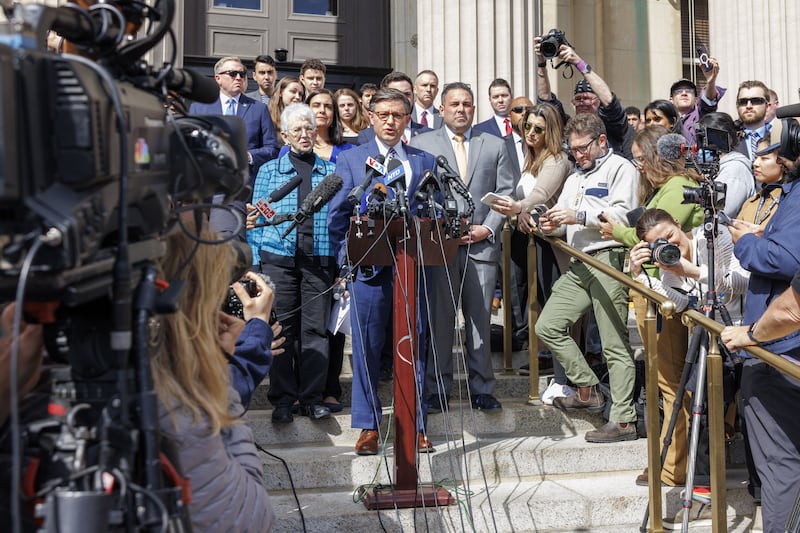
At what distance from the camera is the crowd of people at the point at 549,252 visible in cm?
479

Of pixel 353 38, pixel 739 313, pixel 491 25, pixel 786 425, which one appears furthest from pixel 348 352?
pixel 353 38

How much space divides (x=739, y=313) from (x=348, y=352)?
2578mm

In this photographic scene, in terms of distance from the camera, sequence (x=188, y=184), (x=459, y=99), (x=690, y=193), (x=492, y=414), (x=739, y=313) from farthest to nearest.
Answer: (x=459, y=99) → (x=492, y=414) → (x=739, y=313) → (x=690, y=193) → (x=188, y=184)

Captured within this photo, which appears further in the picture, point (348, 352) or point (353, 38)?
point (353, 38)

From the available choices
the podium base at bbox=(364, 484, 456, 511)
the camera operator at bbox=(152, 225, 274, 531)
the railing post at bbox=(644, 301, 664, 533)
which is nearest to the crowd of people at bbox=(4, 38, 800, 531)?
the railing post at bbox=(644, 301, 664, 533)

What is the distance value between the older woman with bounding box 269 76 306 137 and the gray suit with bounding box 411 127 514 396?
1.00 metres

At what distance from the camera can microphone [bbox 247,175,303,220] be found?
5453mm

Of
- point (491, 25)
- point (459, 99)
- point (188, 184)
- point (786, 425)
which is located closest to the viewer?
point (188, 184)

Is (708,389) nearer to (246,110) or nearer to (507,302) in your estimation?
(507,302)

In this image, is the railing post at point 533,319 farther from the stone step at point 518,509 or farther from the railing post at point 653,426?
the railing post at point 653,426

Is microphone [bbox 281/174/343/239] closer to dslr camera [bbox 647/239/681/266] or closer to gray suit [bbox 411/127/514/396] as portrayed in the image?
gray suit [bbox 411/127/514/396]

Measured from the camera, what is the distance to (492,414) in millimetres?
Answer: 6352

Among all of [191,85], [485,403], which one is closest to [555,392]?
[485,403]

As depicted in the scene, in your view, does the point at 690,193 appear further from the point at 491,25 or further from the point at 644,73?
the point at 644,73
